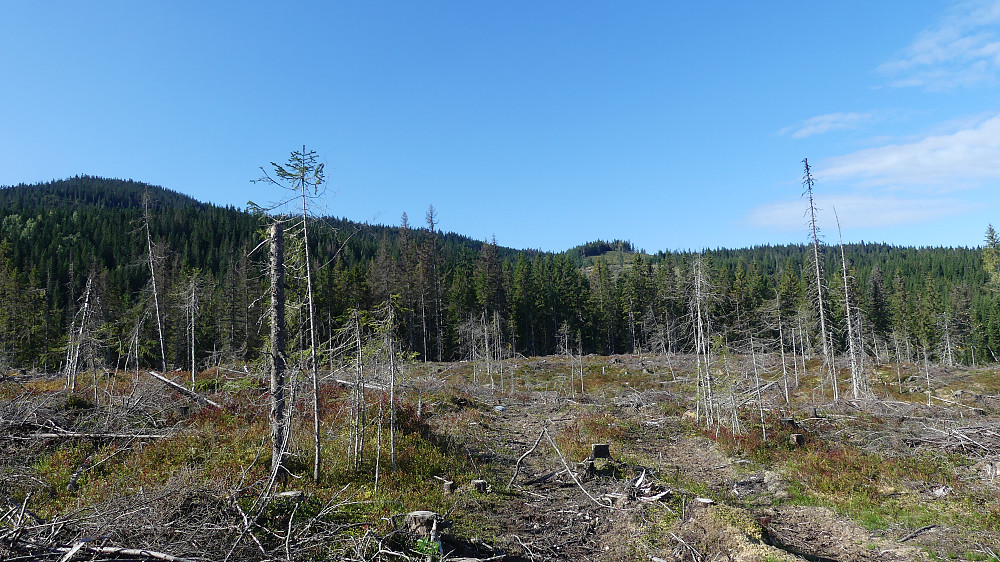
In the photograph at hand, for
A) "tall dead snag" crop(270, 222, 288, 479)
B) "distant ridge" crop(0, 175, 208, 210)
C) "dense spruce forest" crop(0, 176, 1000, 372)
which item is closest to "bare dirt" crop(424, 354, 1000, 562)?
"tall dead snag" crop(270, 222, 288, 479)

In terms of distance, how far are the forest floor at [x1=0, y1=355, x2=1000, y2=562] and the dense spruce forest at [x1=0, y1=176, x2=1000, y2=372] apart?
170 inches

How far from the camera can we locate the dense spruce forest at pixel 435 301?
1406 inches

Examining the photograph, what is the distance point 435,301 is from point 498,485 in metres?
46.0

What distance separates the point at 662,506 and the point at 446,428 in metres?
9.44

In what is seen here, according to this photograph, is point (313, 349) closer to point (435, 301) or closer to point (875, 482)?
point (875, 482)

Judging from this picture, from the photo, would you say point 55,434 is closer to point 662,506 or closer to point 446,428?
point 446,428

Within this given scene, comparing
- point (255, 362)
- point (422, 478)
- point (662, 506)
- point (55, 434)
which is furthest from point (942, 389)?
point (55, 434)

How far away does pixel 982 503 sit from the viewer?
10.5 metres

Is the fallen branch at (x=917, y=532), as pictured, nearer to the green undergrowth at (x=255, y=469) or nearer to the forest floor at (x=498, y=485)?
the forest floor at (x=498, y=485)

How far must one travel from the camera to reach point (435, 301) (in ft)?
189

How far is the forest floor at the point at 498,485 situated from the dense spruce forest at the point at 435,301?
4318 millimetres

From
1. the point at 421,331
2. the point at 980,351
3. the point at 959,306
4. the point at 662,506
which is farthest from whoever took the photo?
the point at 980,351

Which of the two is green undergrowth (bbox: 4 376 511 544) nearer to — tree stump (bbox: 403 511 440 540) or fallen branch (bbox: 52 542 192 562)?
tree stump (bbox: 403 511 440 540)

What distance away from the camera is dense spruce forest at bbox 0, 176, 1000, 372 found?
35.7 meters
